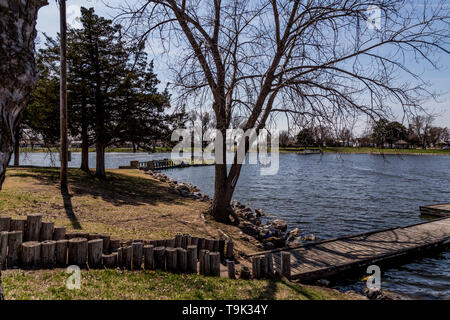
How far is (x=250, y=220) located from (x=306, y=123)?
Answer: 6.65 meters

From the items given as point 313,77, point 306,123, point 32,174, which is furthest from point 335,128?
point 32,174

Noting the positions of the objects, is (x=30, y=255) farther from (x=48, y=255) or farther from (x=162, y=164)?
(x=162, y=164)

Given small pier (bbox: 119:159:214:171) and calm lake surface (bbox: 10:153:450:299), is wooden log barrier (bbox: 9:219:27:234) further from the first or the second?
small pier (bbox: 119:159:214:171)

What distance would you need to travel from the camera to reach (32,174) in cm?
1784

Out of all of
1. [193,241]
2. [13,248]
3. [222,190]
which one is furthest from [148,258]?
[222,190]

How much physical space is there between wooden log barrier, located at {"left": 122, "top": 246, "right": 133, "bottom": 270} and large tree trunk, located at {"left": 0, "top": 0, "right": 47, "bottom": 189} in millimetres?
3611

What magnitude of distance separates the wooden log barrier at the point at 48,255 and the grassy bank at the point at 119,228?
0.26 metres

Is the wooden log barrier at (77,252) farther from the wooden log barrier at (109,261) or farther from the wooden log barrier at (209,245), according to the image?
the wooden log barrier at (209,245)

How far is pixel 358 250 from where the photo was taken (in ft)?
34.1

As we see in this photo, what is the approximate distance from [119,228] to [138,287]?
482 cm

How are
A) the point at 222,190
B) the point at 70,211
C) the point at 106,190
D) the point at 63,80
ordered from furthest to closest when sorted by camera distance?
the point at 106,190 → the point at 63,80 → the point at 222,190 → the point at 70,211

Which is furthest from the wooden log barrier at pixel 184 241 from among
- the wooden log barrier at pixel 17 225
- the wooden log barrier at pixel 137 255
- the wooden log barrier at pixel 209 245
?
the wooden log barrier at pixel 17 225

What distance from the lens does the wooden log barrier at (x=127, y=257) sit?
6.13 metres
